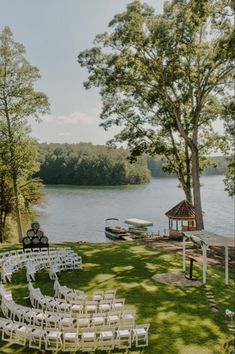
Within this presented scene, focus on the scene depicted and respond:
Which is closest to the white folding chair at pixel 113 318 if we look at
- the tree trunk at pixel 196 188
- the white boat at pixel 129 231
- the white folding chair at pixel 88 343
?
the white folding chair at pixel 88 343

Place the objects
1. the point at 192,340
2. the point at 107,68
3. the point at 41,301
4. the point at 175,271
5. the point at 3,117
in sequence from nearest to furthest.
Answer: the point at 192,340 → the point at 41,301 → the point at 175,271 → the point at 107,68 → the point at 3,117

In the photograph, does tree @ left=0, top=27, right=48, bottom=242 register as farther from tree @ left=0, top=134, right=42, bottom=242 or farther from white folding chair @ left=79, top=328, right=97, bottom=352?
white folding chair @ left=79, top=328, right=97, bottom=352

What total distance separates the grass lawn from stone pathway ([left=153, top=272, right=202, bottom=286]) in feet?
1.52

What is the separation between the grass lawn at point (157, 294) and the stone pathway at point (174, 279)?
1.52ft

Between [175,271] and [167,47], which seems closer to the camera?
[175,271]

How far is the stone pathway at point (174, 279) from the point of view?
20.1 m

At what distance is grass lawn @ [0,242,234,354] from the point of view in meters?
13.5

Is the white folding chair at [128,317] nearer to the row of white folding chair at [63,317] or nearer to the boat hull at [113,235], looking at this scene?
the row of white folding chair at [63,317]

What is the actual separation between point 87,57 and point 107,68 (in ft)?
5.89

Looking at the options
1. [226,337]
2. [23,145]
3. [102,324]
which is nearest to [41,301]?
[102,324]

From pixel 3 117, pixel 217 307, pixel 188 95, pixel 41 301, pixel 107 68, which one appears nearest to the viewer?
pixel 41 301

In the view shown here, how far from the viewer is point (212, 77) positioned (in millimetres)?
29281

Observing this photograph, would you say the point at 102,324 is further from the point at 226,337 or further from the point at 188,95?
the point at 188,95

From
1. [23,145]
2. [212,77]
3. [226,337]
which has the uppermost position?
[212,77]
